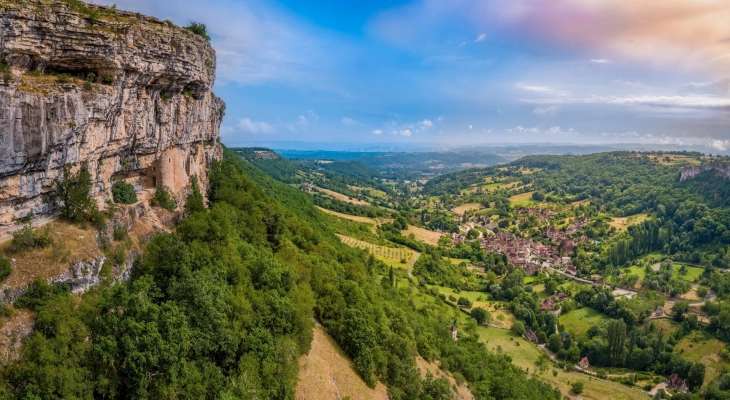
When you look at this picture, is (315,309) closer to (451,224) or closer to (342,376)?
(342,376)

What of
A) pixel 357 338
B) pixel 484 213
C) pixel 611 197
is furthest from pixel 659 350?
pixel 611 197

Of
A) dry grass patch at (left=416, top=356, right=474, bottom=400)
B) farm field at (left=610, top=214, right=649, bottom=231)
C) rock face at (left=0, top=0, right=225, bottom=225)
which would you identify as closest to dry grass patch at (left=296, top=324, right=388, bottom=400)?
dry grass patch at (left=416, top=356, right=474, bottom=400)

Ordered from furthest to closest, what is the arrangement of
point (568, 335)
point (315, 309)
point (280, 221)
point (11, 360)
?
point (568, 335)
point (280, 221)
point (315, 309)
point (11, 360)

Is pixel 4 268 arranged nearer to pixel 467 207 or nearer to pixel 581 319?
pixel 581 319

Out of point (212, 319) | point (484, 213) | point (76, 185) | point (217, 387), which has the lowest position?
point (484, 213)

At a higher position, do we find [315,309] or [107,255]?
[107,255]

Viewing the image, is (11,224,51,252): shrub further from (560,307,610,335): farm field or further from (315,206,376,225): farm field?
(315,206,376,225): farm field

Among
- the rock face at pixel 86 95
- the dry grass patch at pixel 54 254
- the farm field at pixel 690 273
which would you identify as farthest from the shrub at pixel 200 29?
the farm field at pixel 690 273

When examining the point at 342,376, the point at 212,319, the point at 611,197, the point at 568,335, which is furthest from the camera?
the point at 611,197
